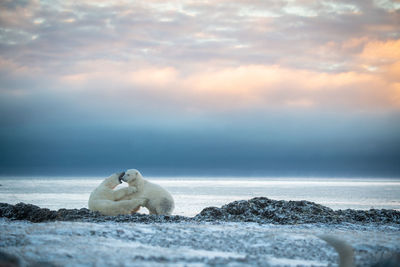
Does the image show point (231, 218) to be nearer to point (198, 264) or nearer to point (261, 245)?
point (261, 245)

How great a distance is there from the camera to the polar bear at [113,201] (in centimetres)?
1288

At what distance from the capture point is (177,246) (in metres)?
7.52

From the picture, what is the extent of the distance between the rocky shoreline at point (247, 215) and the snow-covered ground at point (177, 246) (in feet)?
7.91

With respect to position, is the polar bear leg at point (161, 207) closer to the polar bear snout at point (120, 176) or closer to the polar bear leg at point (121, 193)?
the polar bear leg at point (121, 193)

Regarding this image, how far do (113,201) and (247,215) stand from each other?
13.9 feet

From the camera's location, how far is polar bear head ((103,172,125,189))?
13684 mm

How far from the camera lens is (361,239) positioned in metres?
8.44

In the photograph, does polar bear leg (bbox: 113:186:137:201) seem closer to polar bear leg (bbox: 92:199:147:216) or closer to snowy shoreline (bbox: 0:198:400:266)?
polar bear leg (bbox: 92:199:147:216)

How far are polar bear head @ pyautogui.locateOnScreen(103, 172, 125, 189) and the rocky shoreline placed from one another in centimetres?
115

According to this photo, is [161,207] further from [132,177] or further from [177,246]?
[177,246]

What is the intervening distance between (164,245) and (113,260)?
1442mm

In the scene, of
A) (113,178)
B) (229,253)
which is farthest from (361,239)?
(113,178)

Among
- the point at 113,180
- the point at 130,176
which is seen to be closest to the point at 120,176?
the point at 113,180

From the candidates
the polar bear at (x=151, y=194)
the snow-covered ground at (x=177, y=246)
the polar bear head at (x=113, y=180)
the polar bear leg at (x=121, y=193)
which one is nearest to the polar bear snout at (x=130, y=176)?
the polar bear at (x=151, y=194)
